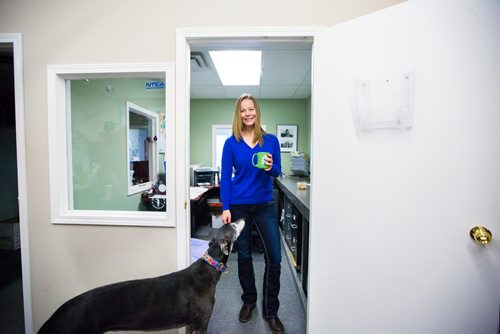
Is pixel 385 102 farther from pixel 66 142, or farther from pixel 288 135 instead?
pixel 288 135

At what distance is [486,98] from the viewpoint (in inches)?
35.0

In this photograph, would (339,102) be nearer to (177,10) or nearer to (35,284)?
(177,10)

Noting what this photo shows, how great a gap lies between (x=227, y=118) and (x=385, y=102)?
3.66 metres

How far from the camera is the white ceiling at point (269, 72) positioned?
52.4 inches

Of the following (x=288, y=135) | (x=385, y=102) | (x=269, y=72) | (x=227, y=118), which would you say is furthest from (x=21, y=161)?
(x=288, y=135)

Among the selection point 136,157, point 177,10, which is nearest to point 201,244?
point 136,157

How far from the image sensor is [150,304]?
1027mm

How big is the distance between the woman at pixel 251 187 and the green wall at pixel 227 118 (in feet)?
9.54

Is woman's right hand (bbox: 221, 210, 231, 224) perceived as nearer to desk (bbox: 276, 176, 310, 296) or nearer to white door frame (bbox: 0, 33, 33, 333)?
desk (bbox: 276, 176, 310, 296)

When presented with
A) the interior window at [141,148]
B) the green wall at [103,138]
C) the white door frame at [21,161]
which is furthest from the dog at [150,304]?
the interior window at [141,148]

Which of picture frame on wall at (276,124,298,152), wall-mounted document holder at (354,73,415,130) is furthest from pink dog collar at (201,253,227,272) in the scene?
picture frame on wall at (276,124,298,152)

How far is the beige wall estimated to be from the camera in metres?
1.24

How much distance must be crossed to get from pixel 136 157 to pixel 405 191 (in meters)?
2.55

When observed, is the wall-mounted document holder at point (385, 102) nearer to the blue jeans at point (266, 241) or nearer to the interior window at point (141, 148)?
the blue jeans at point (266, 241)
